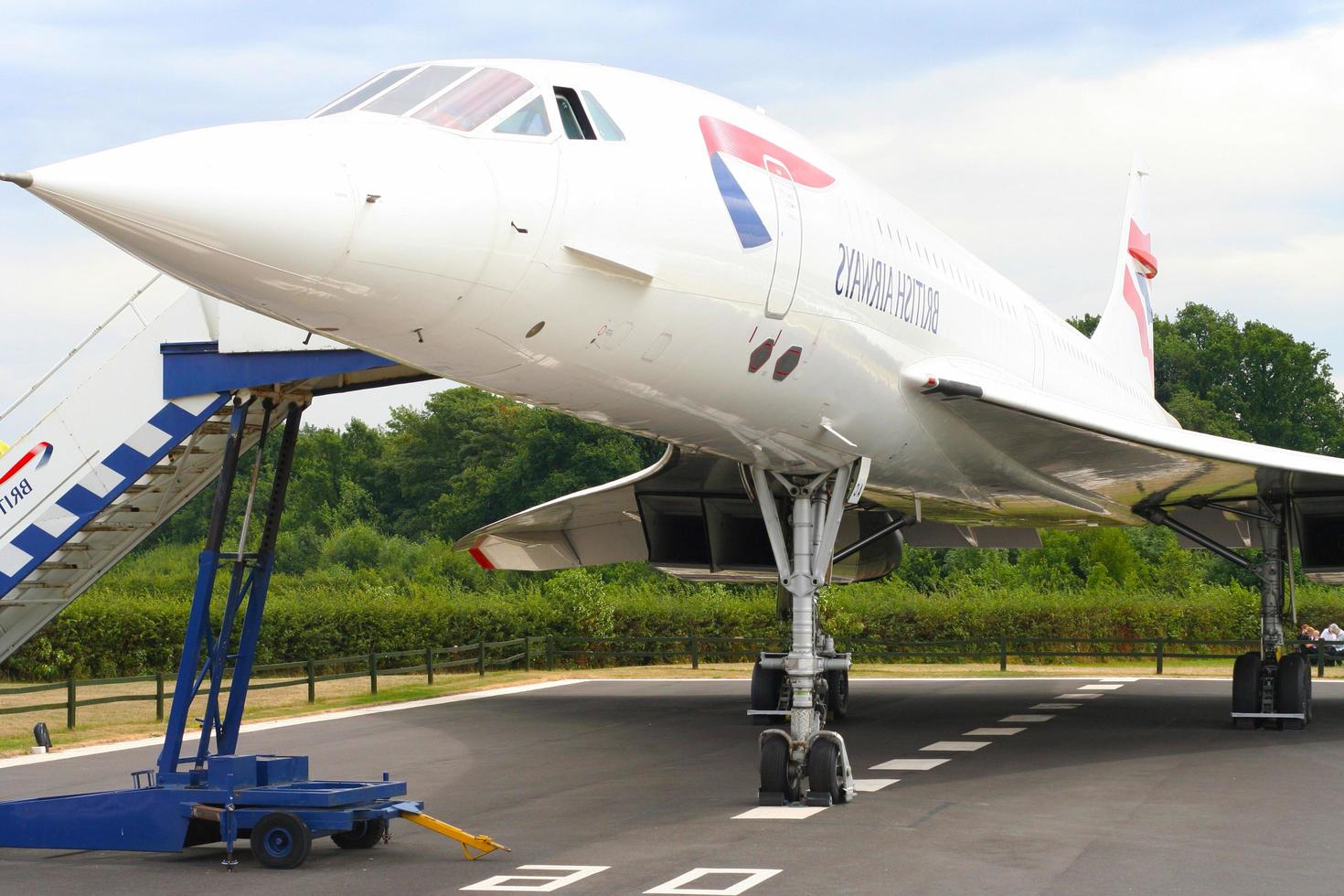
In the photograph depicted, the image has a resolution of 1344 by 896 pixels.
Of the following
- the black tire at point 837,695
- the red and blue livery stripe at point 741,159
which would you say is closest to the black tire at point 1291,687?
the black tire at point 837,695

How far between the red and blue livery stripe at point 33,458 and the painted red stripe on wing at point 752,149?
23.6ft

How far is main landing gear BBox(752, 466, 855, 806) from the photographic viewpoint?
915 cm

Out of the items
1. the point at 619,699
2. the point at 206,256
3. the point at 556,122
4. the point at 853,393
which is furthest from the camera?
the point at 619,699

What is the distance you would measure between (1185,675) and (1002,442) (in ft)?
44.0

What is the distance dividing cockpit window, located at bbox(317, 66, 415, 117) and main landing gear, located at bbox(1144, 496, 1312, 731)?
10289mm

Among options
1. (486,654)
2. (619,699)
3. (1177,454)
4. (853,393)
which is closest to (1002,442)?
(1177,454)

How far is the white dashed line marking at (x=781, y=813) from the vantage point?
880 centimetres

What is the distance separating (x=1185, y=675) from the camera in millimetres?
23266

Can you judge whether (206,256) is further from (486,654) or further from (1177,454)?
(486,654)

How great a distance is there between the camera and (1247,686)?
14.0 m

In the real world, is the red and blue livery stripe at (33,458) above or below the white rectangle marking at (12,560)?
above

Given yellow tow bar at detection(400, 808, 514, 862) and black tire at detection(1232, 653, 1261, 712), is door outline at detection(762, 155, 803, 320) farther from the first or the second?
black tire at detection(1232, 653, 1261, 712)

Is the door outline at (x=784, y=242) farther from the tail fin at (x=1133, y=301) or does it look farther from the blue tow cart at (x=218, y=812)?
the tail fin at (x=1133, y=301)

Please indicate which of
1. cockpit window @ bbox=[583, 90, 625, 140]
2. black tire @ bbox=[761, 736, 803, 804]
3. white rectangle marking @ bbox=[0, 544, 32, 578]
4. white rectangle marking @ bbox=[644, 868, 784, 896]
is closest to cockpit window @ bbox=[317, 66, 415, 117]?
cockpit window @ bbox=[583, 90, 625, 140]
